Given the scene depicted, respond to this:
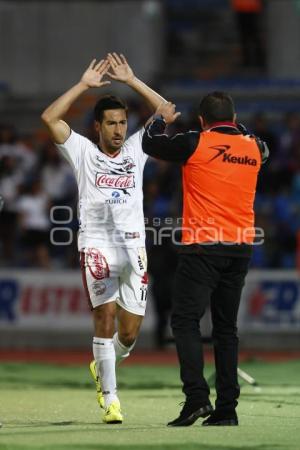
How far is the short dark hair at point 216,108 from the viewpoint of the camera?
9.24 m

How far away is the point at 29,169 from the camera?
22.3m

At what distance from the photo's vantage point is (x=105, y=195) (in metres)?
9.98

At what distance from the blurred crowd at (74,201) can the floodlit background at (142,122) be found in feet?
0.08

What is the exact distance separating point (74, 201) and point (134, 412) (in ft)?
35.8

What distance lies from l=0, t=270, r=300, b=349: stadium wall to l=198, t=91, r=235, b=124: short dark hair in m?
11.3

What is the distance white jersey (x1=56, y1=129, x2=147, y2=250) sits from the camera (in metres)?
9.99

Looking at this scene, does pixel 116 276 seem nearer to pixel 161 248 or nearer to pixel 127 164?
pixel 127 164

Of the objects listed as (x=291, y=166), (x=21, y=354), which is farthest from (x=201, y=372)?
(x=291, y=166)

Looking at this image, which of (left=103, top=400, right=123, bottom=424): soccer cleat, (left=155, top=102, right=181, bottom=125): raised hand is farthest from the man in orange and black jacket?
(left=103, top=400, right=123, bottom=424): soccer cleat

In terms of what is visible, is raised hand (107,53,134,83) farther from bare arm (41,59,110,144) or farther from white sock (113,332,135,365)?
white sock (113,332,135,365)

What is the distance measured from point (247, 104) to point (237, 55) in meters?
2.78

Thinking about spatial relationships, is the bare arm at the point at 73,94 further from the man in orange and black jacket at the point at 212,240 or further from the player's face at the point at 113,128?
the man in orange and black jacket at the point at 212,240

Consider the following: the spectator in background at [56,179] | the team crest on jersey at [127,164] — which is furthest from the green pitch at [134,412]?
the spectator in background at [56,179]

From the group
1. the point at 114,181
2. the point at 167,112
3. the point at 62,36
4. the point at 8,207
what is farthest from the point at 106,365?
the point at 62,36
